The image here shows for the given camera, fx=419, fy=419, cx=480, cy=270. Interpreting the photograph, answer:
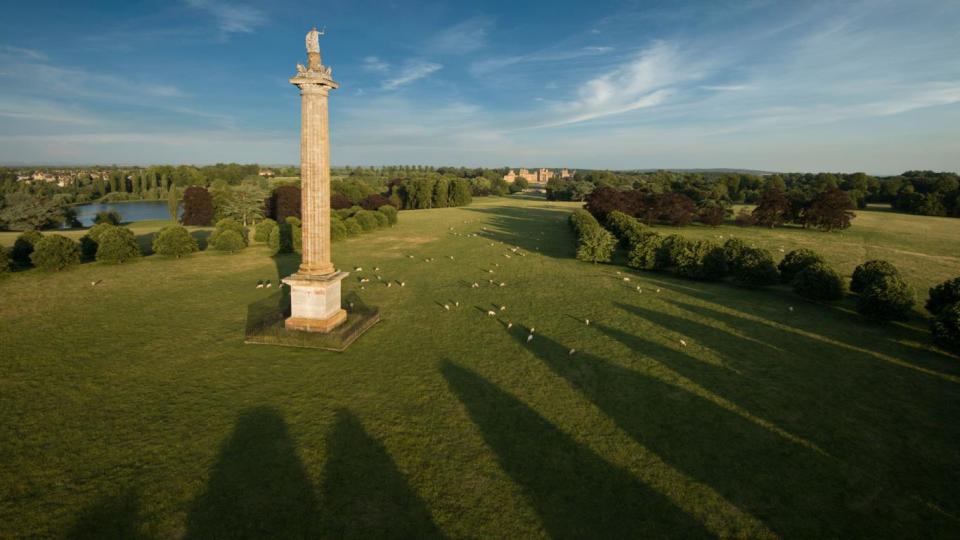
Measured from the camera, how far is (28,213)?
47.1 m

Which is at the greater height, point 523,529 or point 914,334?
point 914,334

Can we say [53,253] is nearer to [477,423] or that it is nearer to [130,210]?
[477,423]

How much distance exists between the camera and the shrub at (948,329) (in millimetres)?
15141

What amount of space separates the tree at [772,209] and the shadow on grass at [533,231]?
22.9 metres

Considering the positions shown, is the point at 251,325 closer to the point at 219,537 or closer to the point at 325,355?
the point at 325,355

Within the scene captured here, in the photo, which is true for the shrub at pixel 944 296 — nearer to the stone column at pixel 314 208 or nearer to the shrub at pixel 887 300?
the shrub at pixel 887 300

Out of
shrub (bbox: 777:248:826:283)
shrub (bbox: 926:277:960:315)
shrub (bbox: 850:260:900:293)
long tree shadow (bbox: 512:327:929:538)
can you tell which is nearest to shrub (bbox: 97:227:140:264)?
long tree shadow (bbox: 512:327:929:538)

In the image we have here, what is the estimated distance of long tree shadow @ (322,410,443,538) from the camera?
7.70m

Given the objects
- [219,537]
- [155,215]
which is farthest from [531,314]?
[155,215]

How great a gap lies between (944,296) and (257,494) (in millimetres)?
27240

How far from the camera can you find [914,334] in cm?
1766

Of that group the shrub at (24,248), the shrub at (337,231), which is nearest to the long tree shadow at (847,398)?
the shrub at (337,231)

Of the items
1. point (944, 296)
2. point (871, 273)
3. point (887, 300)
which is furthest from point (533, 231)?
point (944, 296)

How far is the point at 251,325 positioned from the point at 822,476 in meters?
18.6
